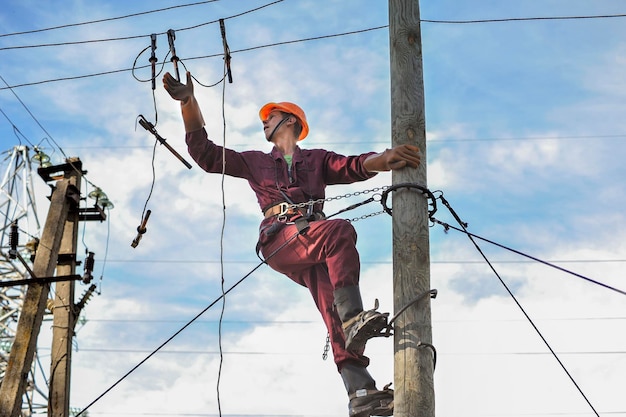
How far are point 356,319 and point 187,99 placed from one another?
2464 mm

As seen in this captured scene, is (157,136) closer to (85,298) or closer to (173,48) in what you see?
(173,48)

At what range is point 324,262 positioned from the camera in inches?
324

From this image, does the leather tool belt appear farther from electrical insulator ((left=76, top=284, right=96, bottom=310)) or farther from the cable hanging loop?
electrical insulator ((left=76, top=284, right=96, bottom=310))

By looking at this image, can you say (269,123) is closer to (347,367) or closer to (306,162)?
(306,162)

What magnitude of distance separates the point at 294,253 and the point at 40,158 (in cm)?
1064

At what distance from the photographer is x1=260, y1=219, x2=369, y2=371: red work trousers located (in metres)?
7.93

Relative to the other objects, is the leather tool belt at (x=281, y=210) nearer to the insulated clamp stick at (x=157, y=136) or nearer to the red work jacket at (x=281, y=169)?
the red work jacket at (x=281, y=169)

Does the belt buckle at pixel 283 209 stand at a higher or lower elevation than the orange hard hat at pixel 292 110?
lower

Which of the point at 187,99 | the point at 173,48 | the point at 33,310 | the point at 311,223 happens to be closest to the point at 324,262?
A: the point at 311,223

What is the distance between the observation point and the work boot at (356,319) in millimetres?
7359

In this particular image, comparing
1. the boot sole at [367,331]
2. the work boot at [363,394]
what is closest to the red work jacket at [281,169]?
the boot sole at [367,331]

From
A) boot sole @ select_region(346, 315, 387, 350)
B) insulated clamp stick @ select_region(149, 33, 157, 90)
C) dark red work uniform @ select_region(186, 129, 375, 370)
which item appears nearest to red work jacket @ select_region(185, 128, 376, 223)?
dark red work uniform @ select_region(186, 129, 375, 370)

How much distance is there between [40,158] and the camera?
1762 cm

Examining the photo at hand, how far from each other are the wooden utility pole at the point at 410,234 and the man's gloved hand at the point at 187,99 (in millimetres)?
1762
